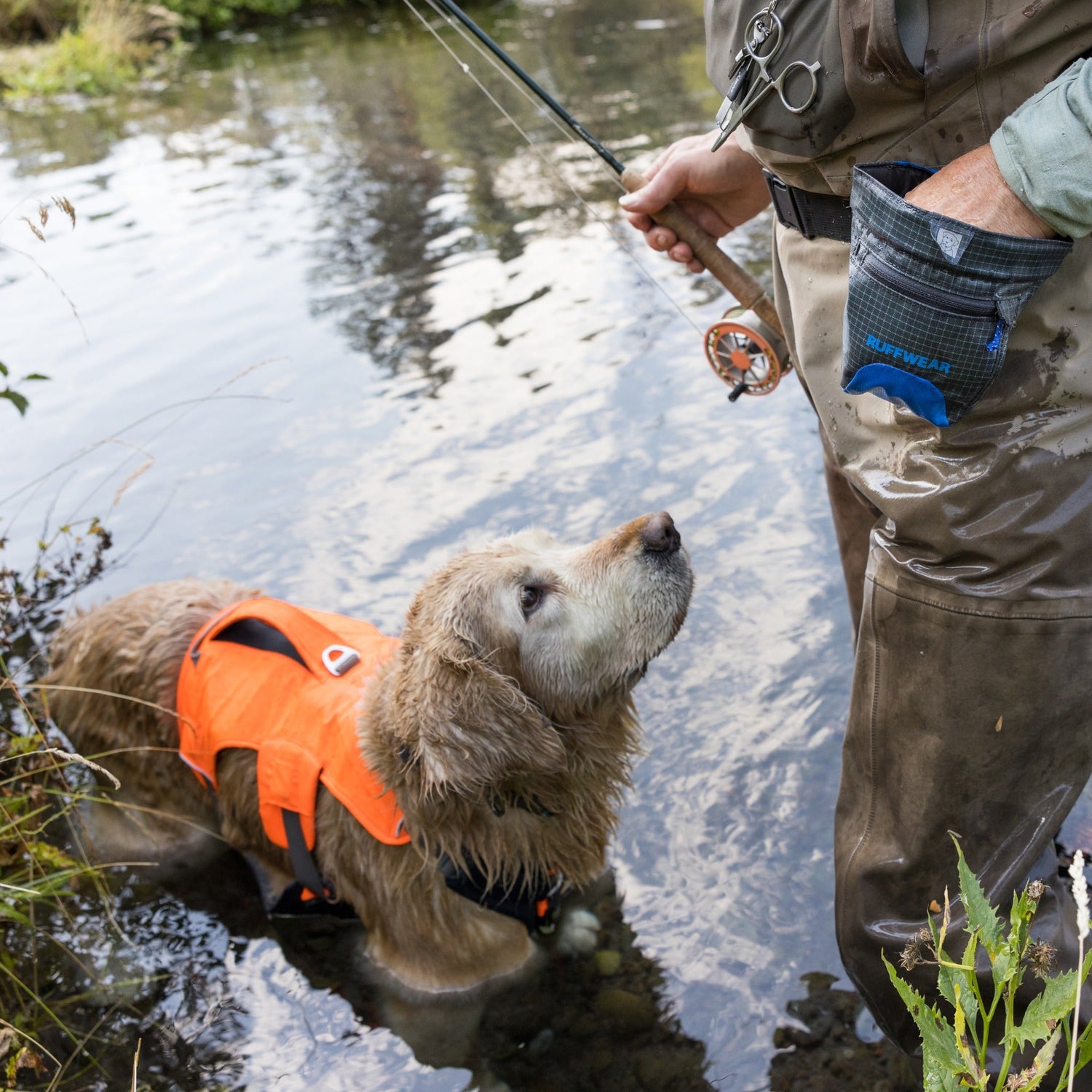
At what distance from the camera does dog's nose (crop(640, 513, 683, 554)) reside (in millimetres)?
3373

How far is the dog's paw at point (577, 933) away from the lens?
3.84 metres

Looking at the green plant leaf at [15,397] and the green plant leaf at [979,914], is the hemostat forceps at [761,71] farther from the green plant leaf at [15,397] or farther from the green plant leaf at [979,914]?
the green plant leaf at [15,397]

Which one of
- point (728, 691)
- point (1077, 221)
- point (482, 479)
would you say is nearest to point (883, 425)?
point (1077, 221)

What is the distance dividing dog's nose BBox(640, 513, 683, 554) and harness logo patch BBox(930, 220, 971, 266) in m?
1.43

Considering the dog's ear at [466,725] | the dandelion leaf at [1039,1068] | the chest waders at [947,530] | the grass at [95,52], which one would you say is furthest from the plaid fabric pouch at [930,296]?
the grass at [95,52]

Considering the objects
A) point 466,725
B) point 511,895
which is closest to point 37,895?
point 466,725

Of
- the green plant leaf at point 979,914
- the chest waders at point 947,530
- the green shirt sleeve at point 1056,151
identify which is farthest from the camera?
the chest waders at point 947,530

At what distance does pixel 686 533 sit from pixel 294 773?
2677 mm

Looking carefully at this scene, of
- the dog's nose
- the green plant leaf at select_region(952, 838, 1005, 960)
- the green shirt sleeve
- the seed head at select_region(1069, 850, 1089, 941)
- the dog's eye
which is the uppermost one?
the green shirt sleeve

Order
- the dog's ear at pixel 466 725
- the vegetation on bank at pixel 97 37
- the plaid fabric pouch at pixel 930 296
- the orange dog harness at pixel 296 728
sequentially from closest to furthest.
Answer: the plaid fabric pouch at pixel 930 296
the dog's ear at pixel 466 725
the orange dog harness at pixel 296 728
the vegetation on bank at pixel 97 37

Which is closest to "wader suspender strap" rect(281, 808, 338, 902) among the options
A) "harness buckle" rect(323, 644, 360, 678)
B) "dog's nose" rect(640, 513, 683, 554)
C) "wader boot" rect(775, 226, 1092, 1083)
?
"harness buckle" rect(323, 644, 360, 678)

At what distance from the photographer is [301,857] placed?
3.77 metres

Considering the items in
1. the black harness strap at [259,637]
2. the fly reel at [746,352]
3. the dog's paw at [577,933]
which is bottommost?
the dog's paw at [577,933]

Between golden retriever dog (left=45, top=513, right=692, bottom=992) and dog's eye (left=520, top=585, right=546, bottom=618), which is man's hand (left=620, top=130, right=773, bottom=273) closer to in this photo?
golden retriever dog (left=45, top=513, right=692, bottom=992)
